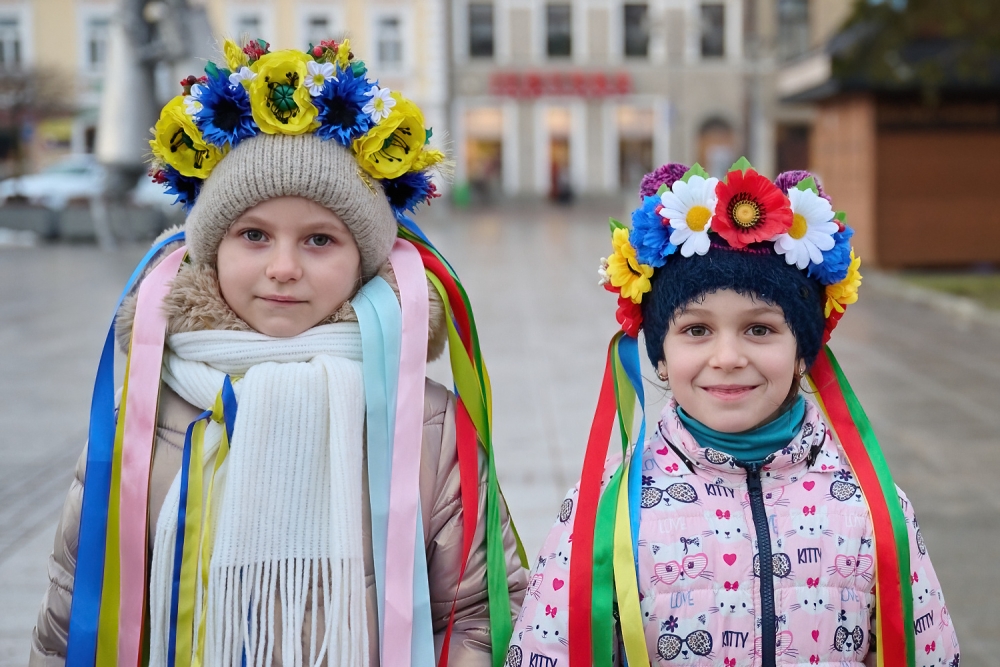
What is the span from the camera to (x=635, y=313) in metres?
2.04

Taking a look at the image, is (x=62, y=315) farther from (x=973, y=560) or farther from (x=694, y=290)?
(x=694, y=290)

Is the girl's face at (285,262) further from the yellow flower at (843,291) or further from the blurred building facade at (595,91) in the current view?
the blurred building facade at (595,91)

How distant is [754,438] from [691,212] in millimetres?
395

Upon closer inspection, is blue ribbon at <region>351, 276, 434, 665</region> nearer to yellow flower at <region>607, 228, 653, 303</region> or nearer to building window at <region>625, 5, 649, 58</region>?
yellow flower at <region>607, 228, 653, 303</region>

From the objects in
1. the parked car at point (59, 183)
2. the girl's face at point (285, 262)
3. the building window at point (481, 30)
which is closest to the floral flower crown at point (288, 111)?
the girl's face at point (285, 262)

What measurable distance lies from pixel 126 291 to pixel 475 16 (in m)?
35.8

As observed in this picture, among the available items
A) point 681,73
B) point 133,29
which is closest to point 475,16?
point 681,73

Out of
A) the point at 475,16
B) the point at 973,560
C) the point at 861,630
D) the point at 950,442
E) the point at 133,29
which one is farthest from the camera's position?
the point at 475,16

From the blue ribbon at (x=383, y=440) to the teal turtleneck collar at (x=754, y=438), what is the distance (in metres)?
0.52

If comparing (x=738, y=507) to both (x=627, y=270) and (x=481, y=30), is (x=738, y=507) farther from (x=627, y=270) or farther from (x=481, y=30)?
(x=481, y=30)

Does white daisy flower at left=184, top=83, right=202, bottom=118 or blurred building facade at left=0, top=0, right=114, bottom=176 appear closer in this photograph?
white daisy flower at left=184, top=83, right=202, bottom=118

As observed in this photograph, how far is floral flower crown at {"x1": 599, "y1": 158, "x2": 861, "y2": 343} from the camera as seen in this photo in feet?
6.16

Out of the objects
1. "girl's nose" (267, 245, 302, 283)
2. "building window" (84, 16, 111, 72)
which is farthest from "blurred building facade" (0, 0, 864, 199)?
"girl's nose" (267, 245, 302, 283)

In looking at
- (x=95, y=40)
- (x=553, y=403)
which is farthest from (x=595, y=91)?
(x=553, y=403)
